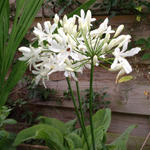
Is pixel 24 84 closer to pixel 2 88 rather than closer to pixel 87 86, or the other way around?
pixel 87 86

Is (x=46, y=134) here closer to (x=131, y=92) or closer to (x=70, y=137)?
(x=70, y=137)

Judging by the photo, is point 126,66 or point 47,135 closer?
point 126,66

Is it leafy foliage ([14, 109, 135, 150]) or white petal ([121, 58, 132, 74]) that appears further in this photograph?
leafy foliage ([14, 109, 135, 150])

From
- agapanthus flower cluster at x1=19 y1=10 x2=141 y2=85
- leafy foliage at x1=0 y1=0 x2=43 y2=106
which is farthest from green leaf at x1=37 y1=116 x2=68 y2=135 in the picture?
agapanthus flower cluster at x1=19 y1=10 x2=141 y2=85

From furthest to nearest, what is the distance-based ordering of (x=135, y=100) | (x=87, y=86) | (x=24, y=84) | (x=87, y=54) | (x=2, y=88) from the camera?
(x=24, y=84) → (x=87, y=86) → (x=135, y=100) → (x=2, y=88) → (x=87, y=54)

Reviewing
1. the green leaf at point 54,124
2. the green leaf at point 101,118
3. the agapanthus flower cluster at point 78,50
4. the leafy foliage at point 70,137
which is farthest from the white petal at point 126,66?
the green leaf at point 54,124

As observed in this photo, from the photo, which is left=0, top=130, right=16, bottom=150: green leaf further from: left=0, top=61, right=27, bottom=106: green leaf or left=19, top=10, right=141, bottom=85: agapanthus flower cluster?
left=19, top=10, right=141, bottom=85: agapanthus flower cluster

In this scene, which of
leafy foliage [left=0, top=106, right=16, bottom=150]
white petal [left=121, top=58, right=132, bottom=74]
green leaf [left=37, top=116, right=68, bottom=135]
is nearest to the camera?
white petal [left=121, top=58, right=132, bottom=74]

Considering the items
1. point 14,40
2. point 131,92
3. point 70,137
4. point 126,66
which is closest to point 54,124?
point 70,137

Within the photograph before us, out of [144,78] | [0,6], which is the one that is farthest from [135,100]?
[0,6]

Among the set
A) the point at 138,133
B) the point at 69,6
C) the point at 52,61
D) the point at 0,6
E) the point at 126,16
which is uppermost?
the point at 69,6

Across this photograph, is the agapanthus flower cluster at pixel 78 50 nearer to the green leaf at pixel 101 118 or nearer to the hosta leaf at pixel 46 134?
the hosta leaf at pixel 46 134
